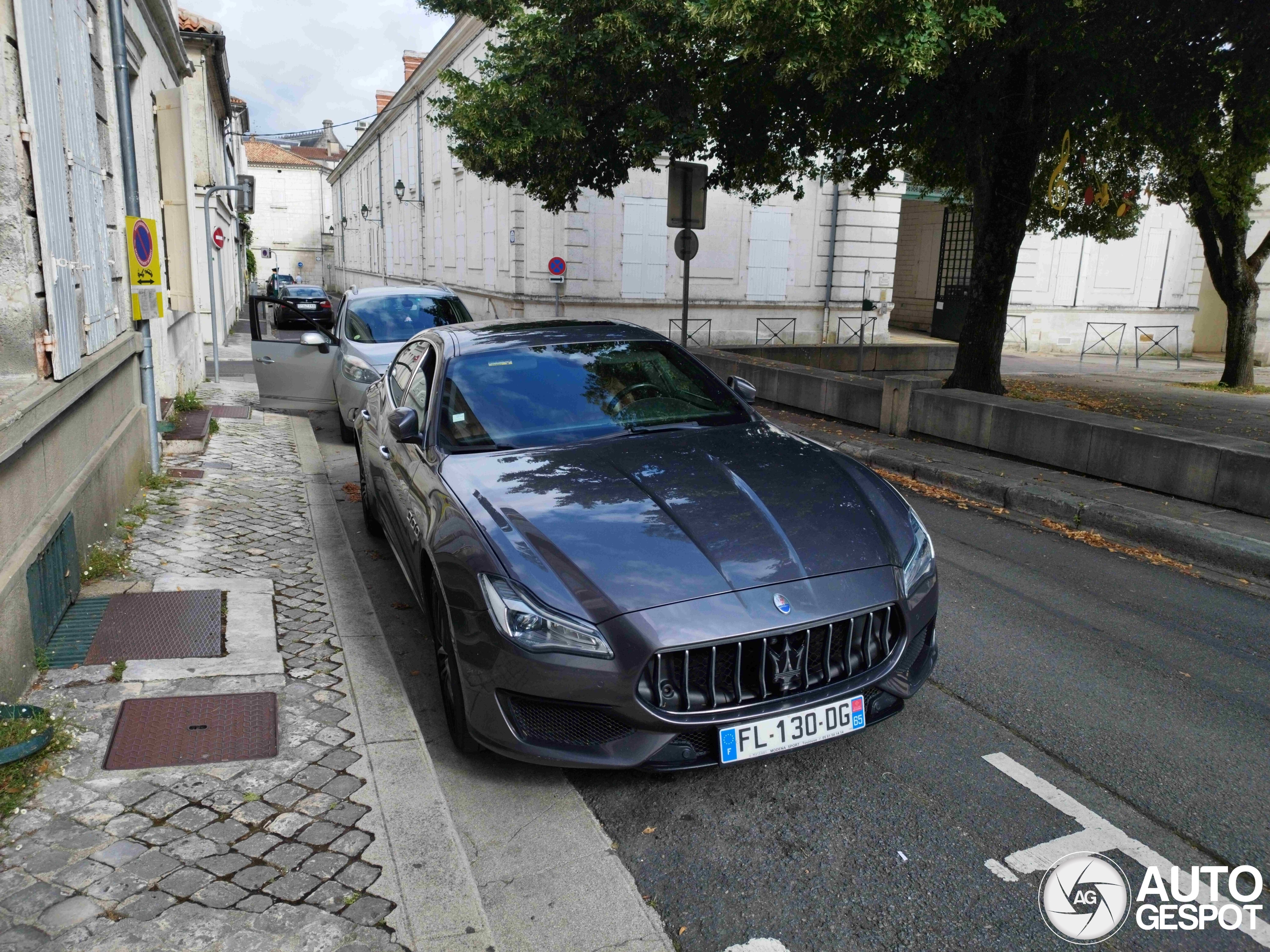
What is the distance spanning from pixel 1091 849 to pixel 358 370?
8.35m

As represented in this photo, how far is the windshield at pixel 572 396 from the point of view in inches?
173

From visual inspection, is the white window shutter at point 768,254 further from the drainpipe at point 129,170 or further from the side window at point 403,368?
the side window at point 403,368

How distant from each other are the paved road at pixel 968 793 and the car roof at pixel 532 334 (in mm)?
1561

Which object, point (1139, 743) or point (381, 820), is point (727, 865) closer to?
point (381, 820)

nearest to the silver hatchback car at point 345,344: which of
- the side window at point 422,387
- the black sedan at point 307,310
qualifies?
the side window at point 422,387

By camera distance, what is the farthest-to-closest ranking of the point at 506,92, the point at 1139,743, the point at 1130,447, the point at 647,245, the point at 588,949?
1. the point at 647,245
2. the point at 506,92
3. the point at 1130,447
4. the point at 1139,743
5. the point at 588,949

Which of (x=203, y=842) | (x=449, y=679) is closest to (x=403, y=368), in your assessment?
(x=449, y=679)

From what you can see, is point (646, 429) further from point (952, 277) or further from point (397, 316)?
point (952, 277)

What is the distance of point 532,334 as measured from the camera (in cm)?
510

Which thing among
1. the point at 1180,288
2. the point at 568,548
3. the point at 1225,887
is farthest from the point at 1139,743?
the point at 1180,288

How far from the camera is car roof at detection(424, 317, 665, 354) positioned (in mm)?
4938

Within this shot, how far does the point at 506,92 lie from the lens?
568 inches

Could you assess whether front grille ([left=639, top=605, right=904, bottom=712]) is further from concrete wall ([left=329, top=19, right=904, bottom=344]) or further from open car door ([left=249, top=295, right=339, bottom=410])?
concrete wall ([left=329, top=19, right=904, bottom=344])

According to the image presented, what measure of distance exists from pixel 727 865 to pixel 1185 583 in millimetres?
4352
